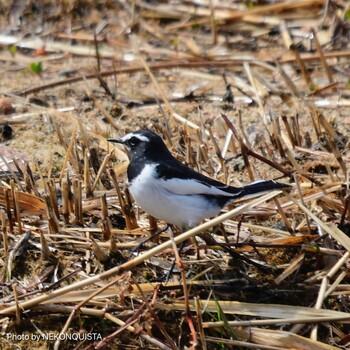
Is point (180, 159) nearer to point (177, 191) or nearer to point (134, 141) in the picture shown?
point (134, 141)

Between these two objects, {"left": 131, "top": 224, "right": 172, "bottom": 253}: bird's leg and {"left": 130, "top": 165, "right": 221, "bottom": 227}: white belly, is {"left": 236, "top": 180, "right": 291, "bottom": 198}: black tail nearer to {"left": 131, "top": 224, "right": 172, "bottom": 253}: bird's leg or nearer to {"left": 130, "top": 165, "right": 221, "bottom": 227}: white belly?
{"left": 130, "top": 165, "right": 221, "bottom": 227}: white belly

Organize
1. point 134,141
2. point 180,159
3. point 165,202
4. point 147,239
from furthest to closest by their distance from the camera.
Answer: point 180,159 < point 134,141 < point 147,239 < point 165,202

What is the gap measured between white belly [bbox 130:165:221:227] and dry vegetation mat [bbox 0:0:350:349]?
21 centimetres

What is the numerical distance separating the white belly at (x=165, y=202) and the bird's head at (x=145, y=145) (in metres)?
0.19

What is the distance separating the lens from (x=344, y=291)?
5809 mm

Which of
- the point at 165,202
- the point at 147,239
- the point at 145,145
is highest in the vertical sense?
the point at 145,145

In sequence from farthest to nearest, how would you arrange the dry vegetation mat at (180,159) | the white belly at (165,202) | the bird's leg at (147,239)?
the bird's leg at (147,239), the white belly at (165,202), the dry vegetation mat at (180,159)

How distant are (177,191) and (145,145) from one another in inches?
19.3

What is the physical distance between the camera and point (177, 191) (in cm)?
594

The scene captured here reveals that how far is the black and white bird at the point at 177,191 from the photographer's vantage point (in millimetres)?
5879

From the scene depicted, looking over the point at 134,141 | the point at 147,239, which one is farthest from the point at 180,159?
the point at 147,239

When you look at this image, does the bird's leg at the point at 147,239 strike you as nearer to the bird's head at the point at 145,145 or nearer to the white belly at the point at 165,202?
the white belly at the point at 165,202

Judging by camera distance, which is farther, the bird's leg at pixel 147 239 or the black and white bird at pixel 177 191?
the bird's leg at pixel 147 239

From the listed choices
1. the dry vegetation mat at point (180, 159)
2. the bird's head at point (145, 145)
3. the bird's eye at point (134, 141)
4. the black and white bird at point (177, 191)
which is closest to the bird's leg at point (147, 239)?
the dry vegetation mat at point (180, 159)
